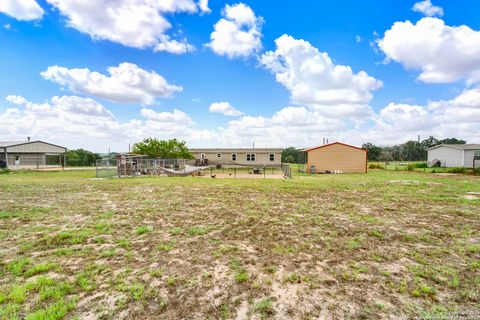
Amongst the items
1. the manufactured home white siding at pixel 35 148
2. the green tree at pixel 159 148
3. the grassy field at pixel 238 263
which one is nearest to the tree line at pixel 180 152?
the green tree at pixel 159 148

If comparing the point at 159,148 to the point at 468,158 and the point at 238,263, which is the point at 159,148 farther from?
the point at 468,158

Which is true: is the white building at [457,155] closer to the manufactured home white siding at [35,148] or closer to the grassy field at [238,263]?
the grassy field at [238,263]

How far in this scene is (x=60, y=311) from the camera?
237 centimetres

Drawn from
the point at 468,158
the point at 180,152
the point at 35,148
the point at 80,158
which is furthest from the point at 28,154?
the point at 468,158

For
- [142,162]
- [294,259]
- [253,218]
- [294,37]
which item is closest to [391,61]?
[294,37]

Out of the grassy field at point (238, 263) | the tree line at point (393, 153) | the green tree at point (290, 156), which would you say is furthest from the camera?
the green tree at point (290, 156)

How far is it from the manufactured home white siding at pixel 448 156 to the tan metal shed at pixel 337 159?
12.0 meters

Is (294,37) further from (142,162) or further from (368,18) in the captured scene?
(142,162)

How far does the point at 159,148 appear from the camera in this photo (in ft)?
82.4

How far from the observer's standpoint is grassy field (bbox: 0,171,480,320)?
2475 mm

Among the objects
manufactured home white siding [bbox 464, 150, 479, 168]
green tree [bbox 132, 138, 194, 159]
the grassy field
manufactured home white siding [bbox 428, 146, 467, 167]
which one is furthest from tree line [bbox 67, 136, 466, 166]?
the grassy field

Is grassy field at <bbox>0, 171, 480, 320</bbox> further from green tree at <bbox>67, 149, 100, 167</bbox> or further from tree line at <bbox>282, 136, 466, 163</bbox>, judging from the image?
tree line at <bbox>282, 136, 466, 163</bbox>

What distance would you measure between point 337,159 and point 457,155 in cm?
1616

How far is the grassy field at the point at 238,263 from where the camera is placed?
247 cm
